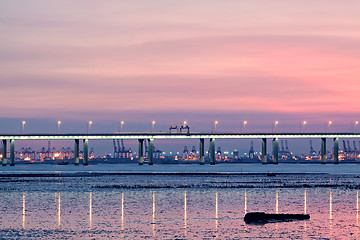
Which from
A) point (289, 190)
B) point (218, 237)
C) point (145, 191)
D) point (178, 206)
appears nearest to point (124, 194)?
point (145, 191)

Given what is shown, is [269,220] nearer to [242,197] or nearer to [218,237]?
[218,237]

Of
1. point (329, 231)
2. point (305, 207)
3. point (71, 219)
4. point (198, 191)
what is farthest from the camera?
point (198, 191)

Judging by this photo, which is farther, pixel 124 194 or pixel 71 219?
pixel 124 194

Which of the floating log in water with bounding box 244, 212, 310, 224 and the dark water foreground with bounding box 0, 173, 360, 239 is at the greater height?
the floating log in water with bounding box 244, 212, 310, 224

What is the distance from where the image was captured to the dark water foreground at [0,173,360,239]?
4056cm

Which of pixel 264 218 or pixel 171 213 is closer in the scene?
pixel 264 218

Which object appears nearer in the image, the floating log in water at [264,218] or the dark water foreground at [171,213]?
the dark water foreground at [171,213]

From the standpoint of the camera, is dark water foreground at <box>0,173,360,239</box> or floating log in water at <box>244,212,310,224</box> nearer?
dark water foreground at <box>0,173,360,239</box>

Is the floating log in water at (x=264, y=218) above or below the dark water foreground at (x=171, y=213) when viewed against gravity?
above

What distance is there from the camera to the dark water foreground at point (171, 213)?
40.6 m

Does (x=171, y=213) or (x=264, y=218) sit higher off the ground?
(x=264, y=218)

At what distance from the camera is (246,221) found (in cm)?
Answer: 4562

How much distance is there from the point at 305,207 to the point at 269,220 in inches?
515

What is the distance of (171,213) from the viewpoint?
52281 mm
